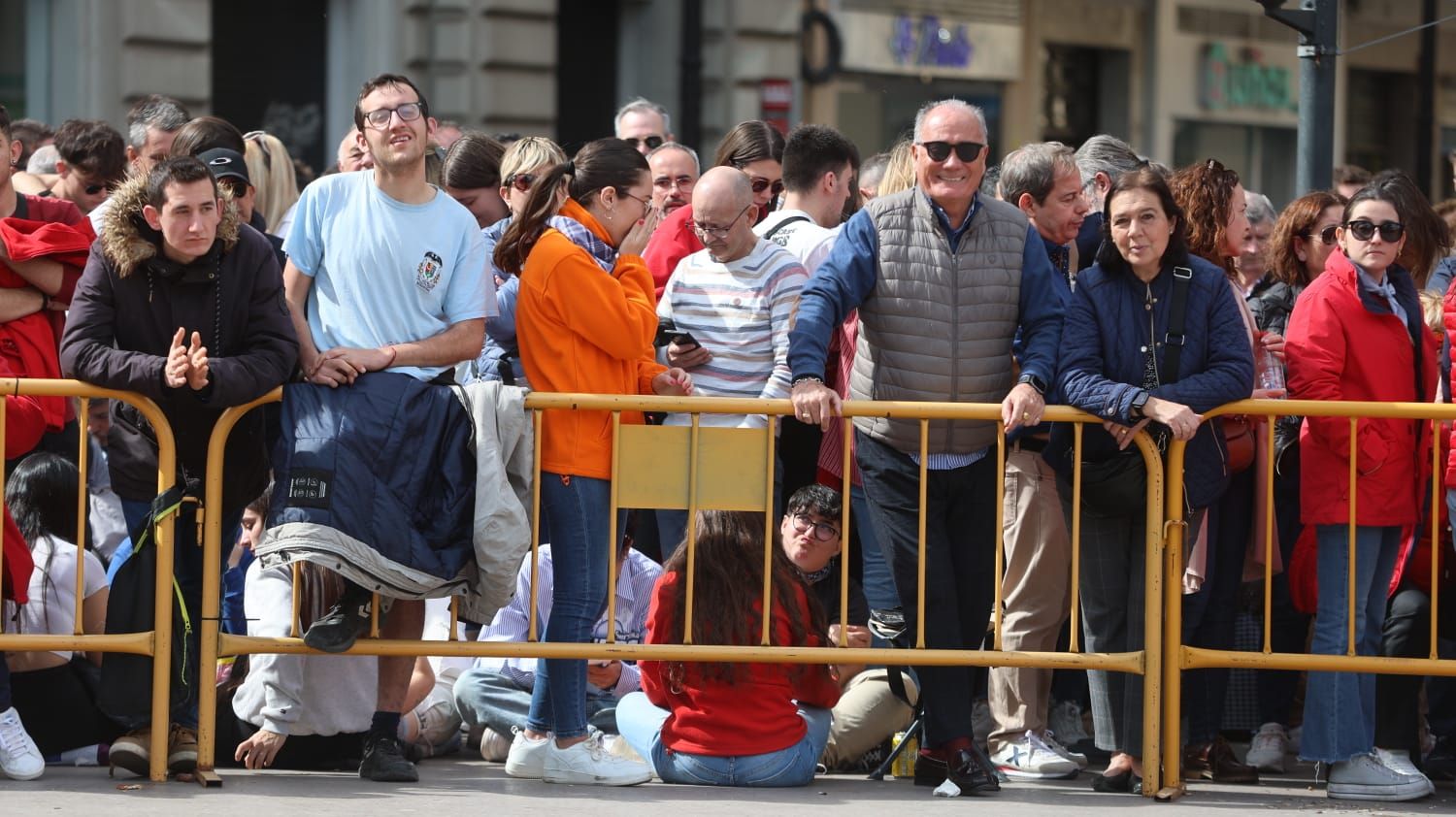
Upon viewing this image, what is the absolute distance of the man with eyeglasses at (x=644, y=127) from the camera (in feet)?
31.6

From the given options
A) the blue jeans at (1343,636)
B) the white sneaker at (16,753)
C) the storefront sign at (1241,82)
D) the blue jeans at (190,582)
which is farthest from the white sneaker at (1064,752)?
the storefront sign at (1241,82)

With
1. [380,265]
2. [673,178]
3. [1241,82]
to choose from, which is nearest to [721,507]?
[380,265]

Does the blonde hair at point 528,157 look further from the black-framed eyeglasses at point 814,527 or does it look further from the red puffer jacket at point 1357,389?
the red puffer jacket at point 1357,389

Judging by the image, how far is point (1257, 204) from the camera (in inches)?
341

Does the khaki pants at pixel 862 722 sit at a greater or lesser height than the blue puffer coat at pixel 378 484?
lesser

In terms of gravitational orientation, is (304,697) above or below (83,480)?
below

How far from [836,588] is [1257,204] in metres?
2.69

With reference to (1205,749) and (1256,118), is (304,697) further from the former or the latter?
(1256,118)

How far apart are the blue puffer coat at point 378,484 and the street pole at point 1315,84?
170 inches

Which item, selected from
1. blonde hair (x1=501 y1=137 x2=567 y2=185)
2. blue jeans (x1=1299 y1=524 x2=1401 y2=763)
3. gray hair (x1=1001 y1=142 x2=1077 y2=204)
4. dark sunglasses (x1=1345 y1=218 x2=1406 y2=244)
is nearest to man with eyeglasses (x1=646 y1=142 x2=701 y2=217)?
blonde hair (x1=501 y1=137 x2=567 y2=185)

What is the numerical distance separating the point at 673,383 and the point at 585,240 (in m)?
0.55

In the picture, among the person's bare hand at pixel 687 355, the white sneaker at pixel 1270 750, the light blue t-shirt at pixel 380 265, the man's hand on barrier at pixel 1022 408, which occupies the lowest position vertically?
the white sneaker at pixel 1270 750

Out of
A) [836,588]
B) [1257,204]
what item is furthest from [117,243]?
[1257,204]

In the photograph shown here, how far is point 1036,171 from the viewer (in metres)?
7.21
